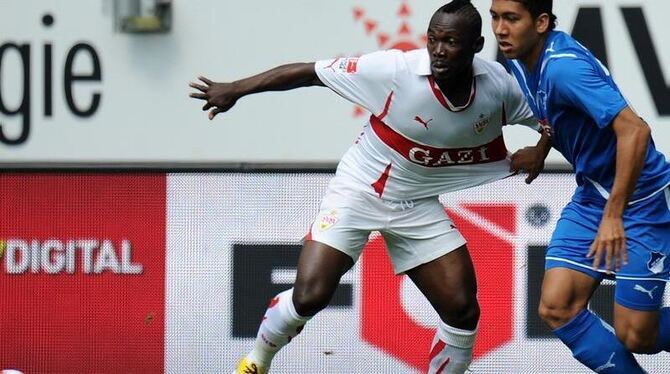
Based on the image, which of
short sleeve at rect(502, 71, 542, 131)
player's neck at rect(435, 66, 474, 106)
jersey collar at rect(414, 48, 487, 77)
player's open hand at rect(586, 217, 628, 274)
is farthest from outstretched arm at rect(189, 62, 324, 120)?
player's open hand at rect(586, 217, 628, 274)

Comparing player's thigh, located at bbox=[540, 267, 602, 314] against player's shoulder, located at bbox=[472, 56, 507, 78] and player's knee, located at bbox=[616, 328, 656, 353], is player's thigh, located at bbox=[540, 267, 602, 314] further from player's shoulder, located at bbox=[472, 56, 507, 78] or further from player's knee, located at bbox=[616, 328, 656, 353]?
player's shoulder, located at bbox=[472, 56, 507, 78]

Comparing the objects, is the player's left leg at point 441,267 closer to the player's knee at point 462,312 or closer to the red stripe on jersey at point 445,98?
the player's knee at point 462,312

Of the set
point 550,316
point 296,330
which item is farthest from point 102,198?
point 550,316

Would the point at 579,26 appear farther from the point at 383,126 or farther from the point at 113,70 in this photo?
the point at 113,70

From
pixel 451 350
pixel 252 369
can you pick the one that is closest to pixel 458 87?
pixel 451 350

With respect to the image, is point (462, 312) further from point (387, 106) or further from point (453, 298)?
point (387, 106)

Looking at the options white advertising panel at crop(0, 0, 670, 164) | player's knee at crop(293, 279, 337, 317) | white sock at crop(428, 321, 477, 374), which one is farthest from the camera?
white advertising panel at crop(0, 0, 670, 164)

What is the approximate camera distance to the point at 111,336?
760 centimetres

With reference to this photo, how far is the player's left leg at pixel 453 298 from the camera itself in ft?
21.7

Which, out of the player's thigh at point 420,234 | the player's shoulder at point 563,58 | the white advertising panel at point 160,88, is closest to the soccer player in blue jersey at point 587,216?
the player's shoulder at point 563,58

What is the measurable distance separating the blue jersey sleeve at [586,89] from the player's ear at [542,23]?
0.61 ft

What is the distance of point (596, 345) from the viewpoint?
19.7ft

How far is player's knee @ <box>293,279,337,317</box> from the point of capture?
21.2ft

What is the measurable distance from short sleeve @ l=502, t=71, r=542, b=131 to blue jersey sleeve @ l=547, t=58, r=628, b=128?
2.14 ft
